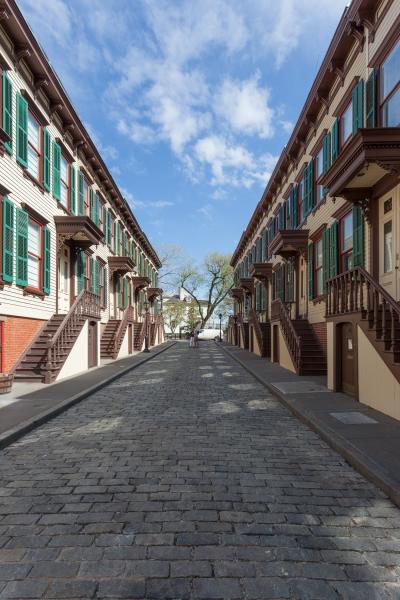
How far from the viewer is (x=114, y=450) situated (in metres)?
5.85

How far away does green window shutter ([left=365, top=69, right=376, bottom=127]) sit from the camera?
10.6 meters

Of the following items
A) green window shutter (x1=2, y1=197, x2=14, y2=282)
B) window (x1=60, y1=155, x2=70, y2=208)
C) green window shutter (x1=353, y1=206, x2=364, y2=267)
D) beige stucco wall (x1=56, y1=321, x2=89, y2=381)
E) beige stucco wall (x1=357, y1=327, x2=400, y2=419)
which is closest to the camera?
beige stucco wall (x1=357, y1=327, x2=400, y2=419)

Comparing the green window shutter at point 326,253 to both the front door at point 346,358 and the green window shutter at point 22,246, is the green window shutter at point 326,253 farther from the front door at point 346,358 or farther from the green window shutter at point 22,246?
the green window shutter at point 22,246

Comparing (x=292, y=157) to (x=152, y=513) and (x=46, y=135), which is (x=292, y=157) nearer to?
(x=46, y=135)

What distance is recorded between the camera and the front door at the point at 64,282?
54.4ft

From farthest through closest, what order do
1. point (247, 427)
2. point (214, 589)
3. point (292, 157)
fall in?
point (292, 157)
point (247, 427)
point (214, 589)

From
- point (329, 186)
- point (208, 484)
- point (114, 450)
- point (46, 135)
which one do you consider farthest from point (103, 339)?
point (208, 484)

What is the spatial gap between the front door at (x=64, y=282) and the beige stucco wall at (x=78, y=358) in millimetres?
1417

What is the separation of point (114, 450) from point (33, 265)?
998 cm

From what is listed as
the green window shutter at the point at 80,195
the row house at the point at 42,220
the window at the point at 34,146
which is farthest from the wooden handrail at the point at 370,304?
the green window shutter at the point at 80,195

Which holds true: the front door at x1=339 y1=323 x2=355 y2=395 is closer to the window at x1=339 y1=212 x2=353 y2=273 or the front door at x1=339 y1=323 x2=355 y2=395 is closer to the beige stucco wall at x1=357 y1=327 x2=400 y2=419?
the beige stucco wall at x1=357 y1=327 x2=400 y2=419

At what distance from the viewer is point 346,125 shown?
13.1 meters

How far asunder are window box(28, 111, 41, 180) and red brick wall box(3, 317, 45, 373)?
4.95 meters

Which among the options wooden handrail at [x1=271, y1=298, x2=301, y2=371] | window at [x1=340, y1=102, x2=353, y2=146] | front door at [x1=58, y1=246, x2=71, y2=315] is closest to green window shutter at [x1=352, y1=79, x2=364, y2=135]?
window at [x1=340, y1=102, x2=353, y2=146]
